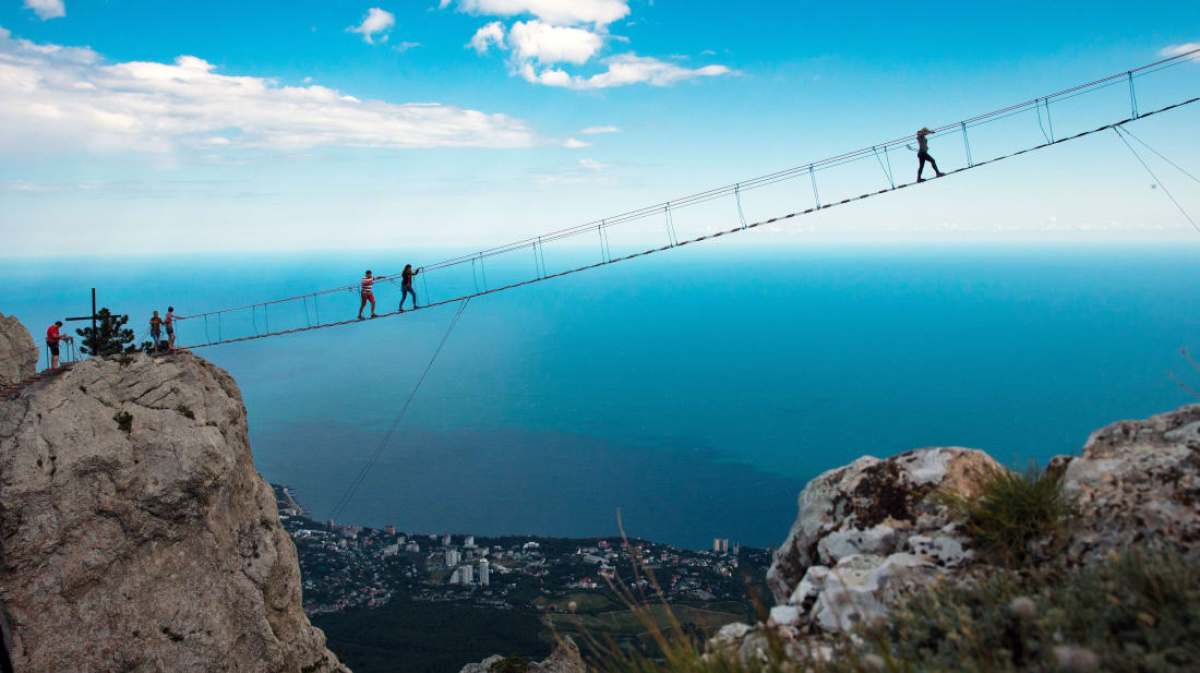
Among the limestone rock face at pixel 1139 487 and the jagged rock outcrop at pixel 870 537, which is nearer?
the limestone rock face at pixel 1139 487

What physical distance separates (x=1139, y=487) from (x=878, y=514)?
1857mm

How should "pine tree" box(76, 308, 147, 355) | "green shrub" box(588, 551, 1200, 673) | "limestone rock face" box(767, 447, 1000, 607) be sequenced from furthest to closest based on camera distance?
"pine tree" box(76, 308, 147, 355) < "limestone rock face" box(767, 447, 1000, 607) < "green shrub" box(588, 551, 1200, 673)

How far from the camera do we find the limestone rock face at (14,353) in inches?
799

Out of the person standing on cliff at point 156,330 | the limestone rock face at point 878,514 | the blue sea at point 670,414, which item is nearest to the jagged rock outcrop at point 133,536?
the person standing on cliff at point 156,330

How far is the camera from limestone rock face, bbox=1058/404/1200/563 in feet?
13.6

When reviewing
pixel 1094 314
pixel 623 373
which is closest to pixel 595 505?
pixel 623 373

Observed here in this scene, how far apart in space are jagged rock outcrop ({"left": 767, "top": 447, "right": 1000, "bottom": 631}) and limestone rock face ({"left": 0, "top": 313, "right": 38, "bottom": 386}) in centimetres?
2379

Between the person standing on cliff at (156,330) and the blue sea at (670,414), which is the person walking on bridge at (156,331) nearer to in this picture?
the person standing on cliff at (156,330)

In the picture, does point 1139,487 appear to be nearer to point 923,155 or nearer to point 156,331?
point 923,155

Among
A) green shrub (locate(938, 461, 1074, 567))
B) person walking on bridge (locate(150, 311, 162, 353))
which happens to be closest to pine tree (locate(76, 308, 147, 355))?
person walking on bridge (locate(150, 311, 162, 353))

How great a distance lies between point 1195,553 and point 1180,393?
469 feet

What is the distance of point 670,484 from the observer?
87.9 m

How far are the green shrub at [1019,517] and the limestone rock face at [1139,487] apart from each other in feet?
0.41

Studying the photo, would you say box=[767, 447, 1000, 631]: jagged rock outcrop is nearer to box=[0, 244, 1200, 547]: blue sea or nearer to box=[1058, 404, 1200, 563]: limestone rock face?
box=[1058, 404, 1200, 563]: limestone rock face
